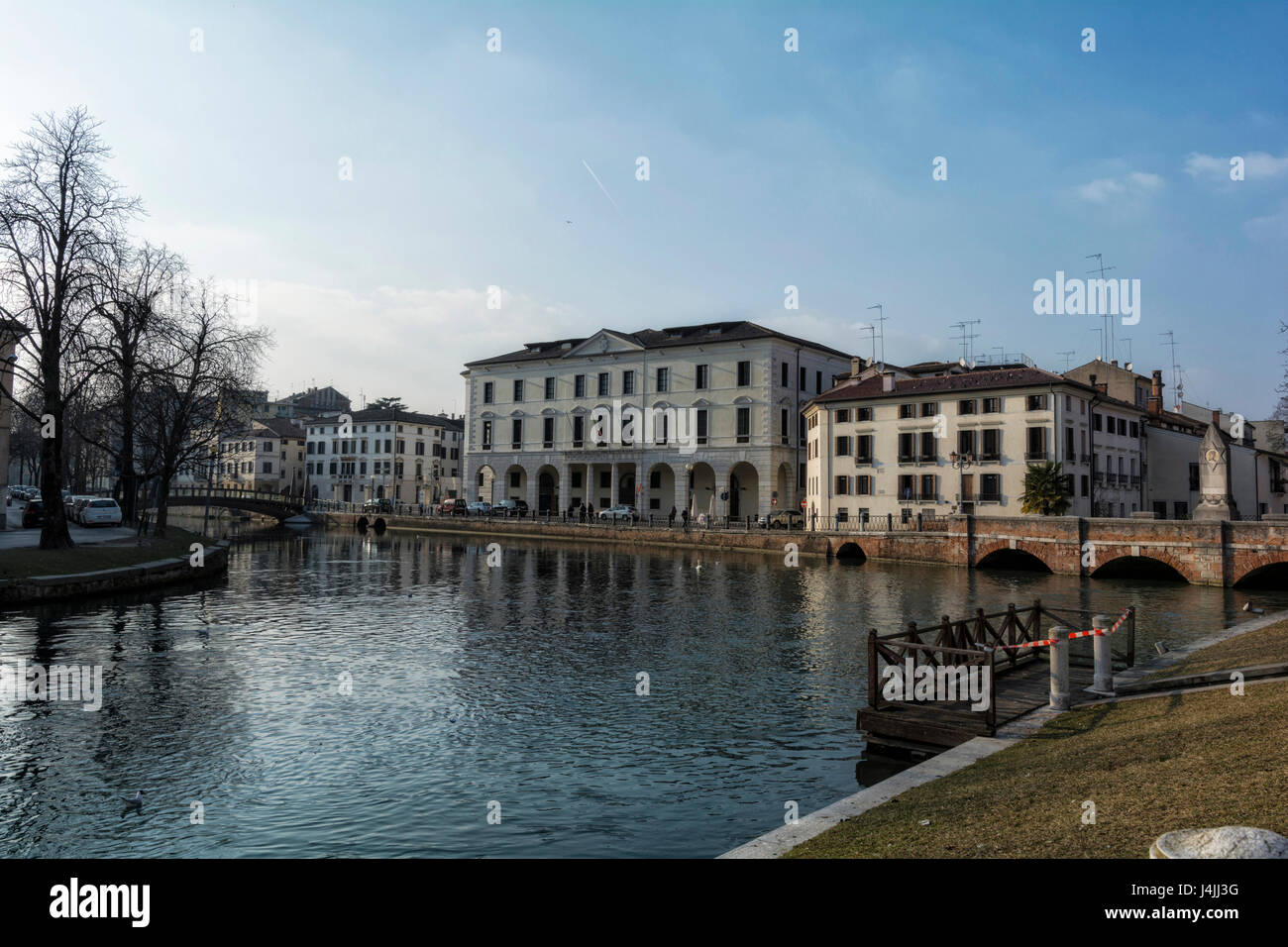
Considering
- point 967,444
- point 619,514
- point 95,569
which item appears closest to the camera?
point 95,569

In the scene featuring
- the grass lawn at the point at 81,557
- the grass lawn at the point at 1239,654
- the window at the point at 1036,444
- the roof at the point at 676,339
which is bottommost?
the grass lawn at the point at 1239,654

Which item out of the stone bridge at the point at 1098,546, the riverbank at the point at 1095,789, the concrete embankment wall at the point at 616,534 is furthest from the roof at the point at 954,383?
the riverbank at the point at 1095,789

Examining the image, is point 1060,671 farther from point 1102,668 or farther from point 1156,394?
point 1156,394

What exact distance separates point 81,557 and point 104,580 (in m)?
2.42

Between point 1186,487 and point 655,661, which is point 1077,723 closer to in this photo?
point 655,661

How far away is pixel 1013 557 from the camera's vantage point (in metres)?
47.7

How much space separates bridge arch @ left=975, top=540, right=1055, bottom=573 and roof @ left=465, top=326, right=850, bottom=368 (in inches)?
1130

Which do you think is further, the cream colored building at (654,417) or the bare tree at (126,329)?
the cream colored building at (654,417)

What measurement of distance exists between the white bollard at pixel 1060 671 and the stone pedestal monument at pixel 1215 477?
3059 cm

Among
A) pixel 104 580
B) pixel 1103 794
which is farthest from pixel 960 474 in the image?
pixel 1103 794

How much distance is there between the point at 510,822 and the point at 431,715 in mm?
5267

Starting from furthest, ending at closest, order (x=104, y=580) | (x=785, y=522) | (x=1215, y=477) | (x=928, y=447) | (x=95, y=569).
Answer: (x=785, y=522)
(x=928, y=447)
(x=1215, y=477)
(x=95, y=569)
(x=104, y=580)

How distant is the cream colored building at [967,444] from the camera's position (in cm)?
5253

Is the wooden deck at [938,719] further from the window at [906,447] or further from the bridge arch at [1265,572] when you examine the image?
the window at [906,447]
